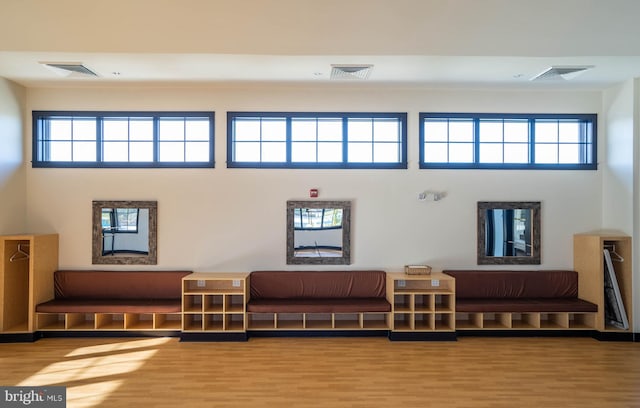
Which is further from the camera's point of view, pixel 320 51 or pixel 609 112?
pixel 609 112

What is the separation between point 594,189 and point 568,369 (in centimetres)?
284

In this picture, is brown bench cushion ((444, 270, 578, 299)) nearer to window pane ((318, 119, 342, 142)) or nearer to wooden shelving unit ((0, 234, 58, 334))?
window pane ((318, 119, 342, 142))

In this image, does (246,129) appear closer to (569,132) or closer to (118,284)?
(118,284)

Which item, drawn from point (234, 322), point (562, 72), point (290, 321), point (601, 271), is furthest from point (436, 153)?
point (234, 322)

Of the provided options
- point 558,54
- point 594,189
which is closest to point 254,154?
point 558,54

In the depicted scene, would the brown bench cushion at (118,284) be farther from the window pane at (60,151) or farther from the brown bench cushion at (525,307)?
the brown bench cushion at (525,307)

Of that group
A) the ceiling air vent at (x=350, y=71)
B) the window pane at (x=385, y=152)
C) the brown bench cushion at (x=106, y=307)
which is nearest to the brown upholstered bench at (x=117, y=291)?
the brown bench cushion at (x=106, y=307)

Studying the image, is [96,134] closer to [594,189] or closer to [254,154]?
[254,154]

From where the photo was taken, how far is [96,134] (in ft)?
17.8

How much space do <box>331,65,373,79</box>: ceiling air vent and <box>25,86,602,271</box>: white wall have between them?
0.59m

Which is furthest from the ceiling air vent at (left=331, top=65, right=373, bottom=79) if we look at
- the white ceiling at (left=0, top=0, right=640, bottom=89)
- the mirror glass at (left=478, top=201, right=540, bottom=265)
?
the mirror glass at (left=478, top=201, right=540, bottom=265)

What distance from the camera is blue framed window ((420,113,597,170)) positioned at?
5.47 metres

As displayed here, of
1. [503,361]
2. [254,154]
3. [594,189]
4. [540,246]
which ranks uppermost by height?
[254,154]

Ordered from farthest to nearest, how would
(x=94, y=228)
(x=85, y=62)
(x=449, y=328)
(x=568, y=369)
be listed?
1. (x=94, y=228)
2. (x=449, y=328)
3. (x=85, y=62)
4. (x=568, y=369)
